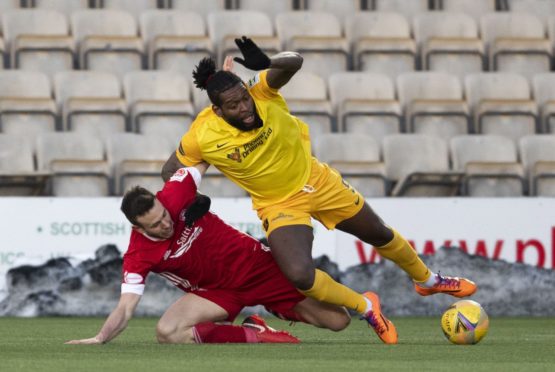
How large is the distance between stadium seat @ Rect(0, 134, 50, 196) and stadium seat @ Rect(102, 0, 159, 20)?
2.69 m

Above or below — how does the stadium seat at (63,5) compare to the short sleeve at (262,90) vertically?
below

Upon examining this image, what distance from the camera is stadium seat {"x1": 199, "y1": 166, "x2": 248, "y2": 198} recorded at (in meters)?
12.3

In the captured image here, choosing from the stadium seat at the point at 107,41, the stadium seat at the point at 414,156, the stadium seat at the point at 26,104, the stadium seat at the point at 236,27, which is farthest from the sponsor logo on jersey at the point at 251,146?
the stadium seat at the point at 107,41

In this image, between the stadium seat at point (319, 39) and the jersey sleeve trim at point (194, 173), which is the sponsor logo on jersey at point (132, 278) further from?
the stadium seat at point (319, 39)

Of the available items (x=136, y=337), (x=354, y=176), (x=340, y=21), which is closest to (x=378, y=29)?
(x=340, y=21)

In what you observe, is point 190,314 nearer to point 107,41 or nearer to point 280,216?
point 280,216

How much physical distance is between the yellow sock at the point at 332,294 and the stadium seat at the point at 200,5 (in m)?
7.21

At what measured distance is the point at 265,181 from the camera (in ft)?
27.7

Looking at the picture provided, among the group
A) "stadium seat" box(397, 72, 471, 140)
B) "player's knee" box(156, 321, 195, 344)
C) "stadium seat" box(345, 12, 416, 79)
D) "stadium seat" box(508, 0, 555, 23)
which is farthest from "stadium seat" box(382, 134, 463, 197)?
"player's knee" box(156, 321, 195, 344)

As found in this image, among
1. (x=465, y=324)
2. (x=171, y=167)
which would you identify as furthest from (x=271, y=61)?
(x=465, y=324)

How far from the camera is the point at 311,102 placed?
1343cm

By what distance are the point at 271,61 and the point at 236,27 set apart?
634 centimetres

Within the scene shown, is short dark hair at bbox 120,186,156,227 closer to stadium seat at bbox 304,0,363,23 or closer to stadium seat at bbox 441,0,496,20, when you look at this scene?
stadium seat at bbox 304,0,363,23

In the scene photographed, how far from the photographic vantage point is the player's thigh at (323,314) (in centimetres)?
849
